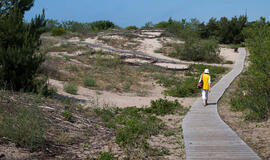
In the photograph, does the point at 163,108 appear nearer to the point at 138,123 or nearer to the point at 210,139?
the point at 138,123

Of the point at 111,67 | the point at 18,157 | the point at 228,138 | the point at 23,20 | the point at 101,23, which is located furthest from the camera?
the point at 101,23

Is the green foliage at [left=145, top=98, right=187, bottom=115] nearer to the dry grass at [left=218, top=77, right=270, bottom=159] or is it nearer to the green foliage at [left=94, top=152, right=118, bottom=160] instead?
the dry grass at [left=218, top=77, right=270, bottom=159]

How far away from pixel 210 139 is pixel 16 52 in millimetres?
7985

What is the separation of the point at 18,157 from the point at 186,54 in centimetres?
2860

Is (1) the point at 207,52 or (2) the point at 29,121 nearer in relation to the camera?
(2) the point at 29,121

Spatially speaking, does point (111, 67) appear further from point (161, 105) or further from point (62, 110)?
point (62, 110)

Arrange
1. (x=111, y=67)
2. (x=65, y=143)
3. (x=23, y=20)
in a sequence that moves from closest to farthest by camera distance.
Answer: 1. (x=65, y=143)
2. (x=23, y=20)
3. (x=111, y=67)

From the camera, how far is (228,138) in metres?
7.34

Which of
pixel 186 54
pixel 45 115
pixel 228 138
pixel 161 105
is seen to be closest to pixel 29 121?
pixel 45 115

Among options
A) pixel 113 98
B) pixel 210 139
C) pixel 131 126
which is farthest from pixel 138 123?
pixel 113 98

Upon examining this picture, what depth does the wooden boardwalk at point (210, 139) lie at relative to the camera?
20.3ft

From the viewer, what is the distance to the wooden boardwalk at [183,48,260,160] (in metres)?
6.19

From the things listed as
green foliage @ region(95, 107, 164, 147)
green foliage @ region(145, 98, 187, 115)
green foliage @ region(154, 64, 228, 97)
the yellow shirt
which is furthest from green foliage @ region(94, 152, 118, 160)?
green foliage @ region(154, 64, 228, 97)

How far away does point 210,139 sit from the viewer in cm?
727
